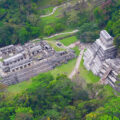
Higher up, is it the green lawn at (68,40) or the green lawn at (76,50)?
the green lawn at (68,40)

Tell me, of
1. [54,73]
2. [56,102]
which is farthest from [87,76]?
[56,102]

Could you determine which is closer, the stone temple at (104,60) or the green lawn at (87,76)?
the stone temple at (104,60)

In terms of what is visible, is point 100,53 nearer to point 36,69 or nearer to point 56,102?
point 36,69

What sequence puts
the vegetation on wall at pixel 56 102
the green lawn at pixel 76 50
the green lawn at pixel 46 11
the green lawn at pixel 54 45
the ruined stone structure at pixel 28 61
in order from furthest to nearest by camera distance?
the green lawn at pixel 46 11 < the green lawn at pixel 76 50 < the green lawn at pixel 54 45 < the ruined stone structure at pixel 28 61 < the vegetation on wall at pixel 56 102

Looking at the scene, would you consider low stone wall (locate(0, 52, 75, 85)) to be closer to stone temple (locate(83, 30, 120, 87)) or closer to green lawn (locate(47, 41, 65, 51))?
green lawn (locate(47, 41, 65, 51))

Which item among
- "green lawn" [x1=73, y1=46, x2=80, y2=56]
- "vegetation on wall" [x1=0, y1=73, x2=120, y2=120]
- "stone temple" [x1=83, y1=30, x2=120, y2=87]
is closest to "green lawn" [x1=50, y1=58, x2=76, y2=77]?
"green lawn" [x1=73, y1=46, x2=80, y2=56]

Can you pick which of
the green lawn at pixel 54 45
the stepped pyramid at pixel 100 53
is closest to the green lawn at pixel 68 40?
the green lawn at pixel 54 45

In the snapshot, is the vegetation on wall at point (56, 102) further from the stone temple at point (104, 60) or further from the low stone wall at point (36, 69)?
the low stone wall at point (36, 69)
